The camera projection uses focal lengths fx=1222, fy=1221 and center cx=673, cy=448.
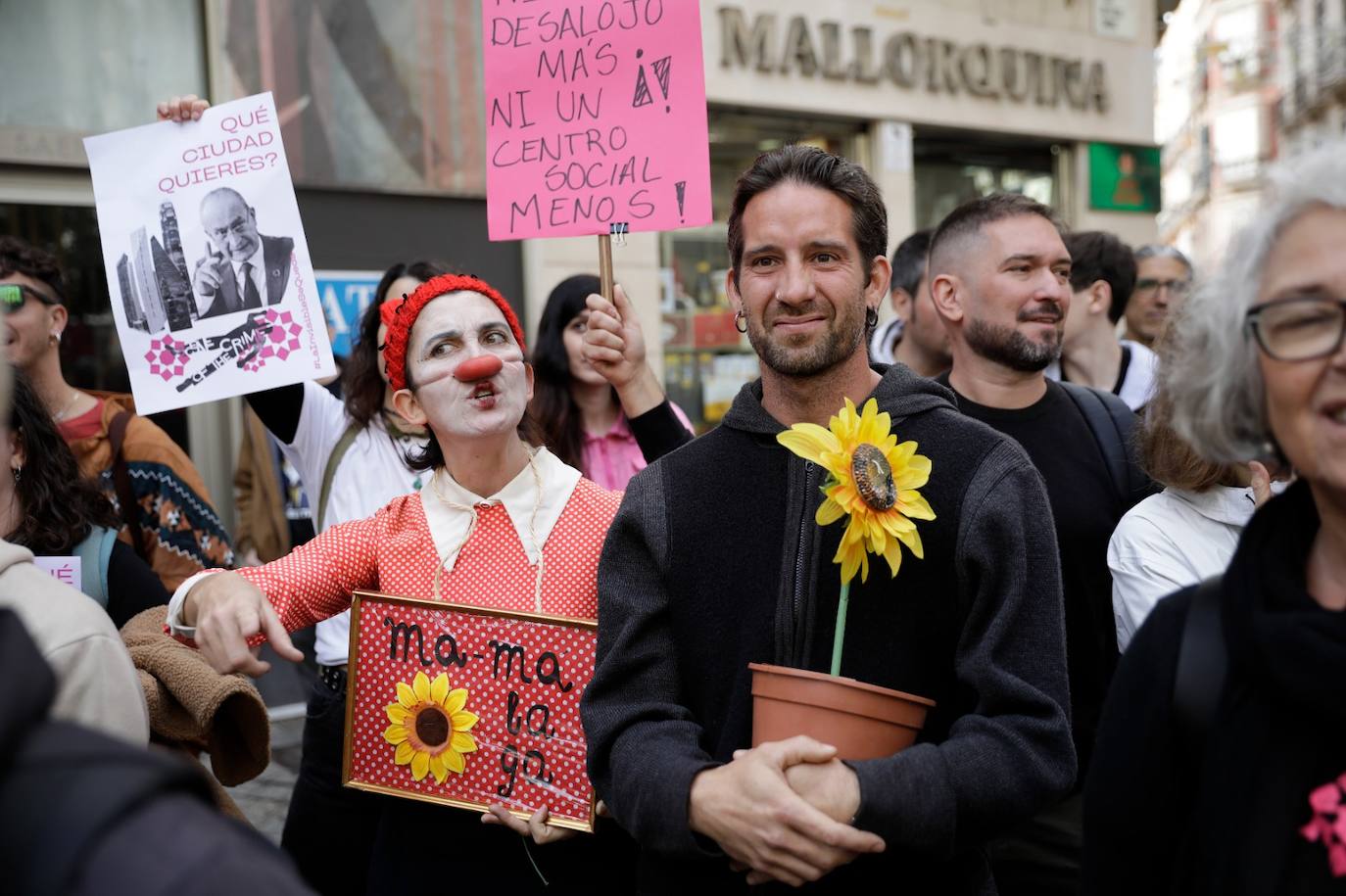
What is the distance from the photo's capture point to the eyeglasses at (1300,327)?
1.37 metres

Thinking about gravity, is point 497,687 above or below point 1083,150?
below

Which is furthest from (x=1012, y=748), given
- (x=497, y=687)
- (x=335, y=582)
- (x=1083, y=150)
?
(x=1083, y=150)

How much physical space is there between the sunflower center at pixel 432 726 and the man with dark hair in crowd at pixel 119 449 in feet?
4.37

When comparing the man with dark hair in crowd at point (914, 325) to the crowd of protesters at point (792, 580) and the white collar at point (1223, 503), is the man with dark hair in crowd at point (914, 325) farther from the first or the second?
the white collar at point (1223, 503)

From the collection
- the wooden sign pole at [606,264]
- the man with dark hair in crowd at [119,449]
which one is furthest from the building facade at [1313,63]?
the man with dark hair in crowd at [119,449]

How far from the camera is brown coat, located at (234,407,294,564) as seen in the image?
571 cm

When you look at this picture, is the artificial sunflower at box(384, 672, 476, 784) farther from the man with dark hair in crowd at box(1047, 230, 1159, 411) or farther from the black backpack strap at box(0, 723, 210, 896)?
the man with dark hair in crowd at box(1047, 230, 1159, 411)

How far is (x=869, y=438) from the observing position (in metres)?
1.98

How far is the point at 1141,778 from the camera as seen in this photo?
147 centimetres

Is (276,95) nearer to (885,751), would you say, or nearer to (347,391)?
(347,391)

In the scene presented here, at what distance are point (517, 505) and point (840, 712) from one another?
104cm

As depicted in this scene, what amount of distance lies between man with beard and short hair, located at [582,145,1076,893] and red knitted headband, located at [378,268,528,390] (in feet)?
2.43

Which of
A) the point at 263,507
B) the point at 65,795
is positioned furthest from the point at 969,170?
the point at 65,795

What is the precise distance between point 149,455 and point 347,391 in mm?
597
